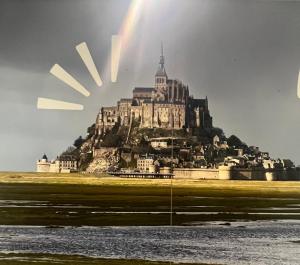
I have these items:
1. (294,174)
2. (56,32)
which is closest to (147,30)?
(56,32)

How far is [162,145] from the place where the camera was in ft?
16.6

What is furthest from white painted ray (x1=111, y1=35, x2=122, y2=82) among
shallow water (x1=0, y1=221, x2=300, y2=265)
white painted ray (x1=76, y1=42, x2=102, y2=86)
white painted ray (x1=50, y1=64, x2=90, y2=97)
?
shallow water (x1=0, y1=221, x2=300, y2=265)

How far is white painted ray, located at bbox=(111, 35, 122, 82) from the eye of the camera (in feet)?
16.5

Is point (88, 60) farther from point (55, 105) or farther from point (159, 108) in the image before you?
point (159, 108)

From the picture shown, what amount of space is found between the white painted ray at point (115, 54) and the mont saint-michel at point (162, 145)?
22 cm

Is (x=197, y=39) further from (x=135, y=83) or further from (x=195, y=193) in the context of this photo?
(x=195, y=193)

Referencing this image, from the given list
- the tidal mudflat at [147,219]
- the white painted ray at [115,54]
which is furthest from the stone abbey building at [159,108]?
the tidal mudflat at [147,219]

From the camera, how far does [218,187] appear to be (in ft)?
16.7

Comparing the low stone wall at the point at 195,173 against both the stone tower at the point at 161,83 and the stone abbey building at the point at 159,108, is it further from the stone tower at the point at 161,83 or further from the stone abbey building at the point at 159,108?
the stone tower at the point at 161,83

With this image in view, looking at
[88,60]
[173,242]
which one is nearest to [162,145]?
[173,242]

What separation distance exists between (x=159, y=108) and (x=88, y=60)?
2.43 ft

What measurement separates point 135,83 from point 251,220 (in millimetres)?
1599

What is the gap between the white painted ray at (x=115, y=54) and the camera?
16.5 ft

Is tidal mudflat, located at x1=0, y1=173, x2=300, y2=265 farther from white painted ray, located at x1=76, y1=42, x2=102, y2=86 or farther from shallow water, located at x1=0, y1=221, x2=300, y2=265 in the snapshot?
white painted ray, located at x1=76, y1=42, x2=102, y2=86
